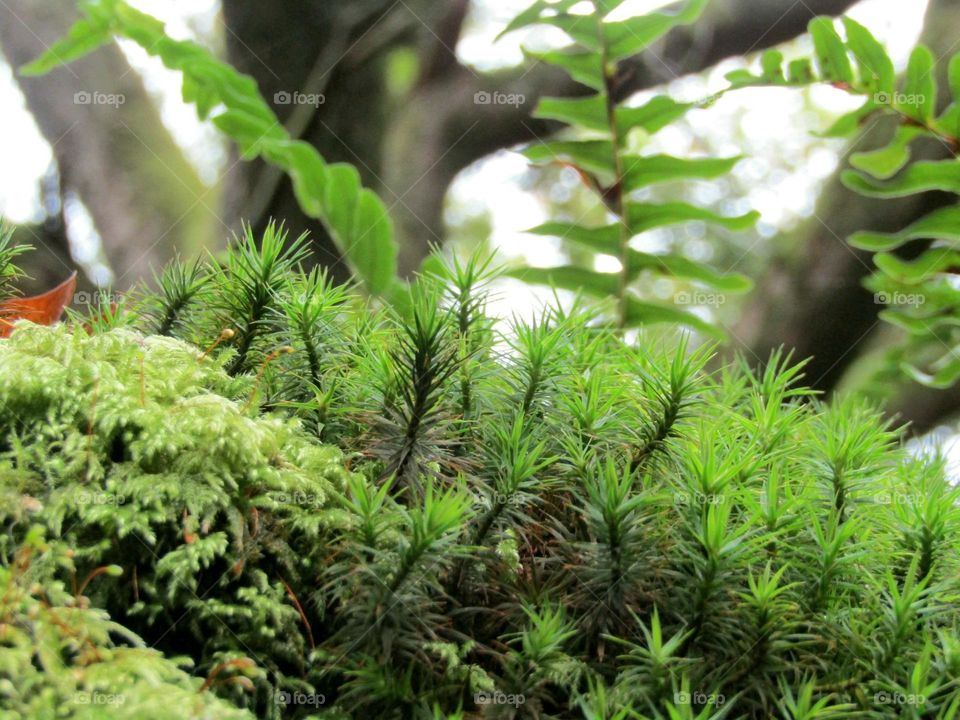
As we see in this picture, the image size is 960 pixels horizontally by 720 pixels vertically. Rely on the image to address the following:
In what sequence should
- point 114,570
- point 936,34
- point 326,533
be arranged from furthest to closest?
point 936,34
point 326,533
point 114,570

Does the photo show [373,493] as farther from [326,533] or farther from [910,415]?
[910,415]

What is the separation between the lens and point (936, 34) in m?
1.58

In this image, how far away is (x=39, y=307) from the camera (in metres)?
0.84

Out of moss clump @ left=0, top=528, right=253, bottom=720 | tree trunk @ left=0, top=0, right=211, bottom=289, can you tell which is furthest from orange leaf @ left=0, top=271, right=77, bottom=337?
tree trunk @ left=0, top=0, right=211, bottom=289

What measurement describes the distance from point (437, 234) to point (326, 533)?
4.87 feet

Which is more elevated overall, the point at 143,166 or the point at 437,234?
the point at 143,166

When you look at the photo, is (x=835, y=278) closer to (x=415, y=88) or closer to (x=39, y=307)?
(x=415, y=88)

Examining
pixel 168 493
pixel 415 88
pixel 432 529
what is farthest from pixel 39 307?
pixel 415 88

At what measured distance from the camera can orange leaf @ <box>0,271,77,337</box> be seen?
0.78 meters

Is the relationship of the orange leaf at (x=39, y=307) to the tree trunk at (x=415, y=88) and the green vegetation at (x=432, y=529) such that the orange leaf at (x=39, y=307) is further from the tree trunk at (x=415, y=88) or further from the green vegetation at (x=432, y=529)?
the tree trunk at (x=415, y=88)

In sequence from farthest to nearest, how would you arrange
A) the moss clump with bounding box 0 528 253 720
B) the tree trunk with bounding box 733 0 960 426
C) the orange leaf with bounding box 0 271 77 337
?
the tree trunk with bounding box 733 0 960 426 < the orange leaf with bounding box 0 271 77 337 < the moss clump with bounding box 0 528 253 720

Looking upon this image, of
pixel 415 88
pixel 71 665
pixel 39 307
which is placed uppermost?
pixel 415 88

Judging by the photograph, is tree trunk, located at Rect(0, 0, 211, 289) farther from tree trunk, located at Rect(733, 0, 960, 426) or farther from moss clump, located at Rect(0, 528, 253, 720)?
moss clump, located at Rect(0, 528, 253, 720)

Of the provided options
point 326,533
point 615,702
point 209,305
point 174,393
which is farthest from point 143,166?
point 615,702
